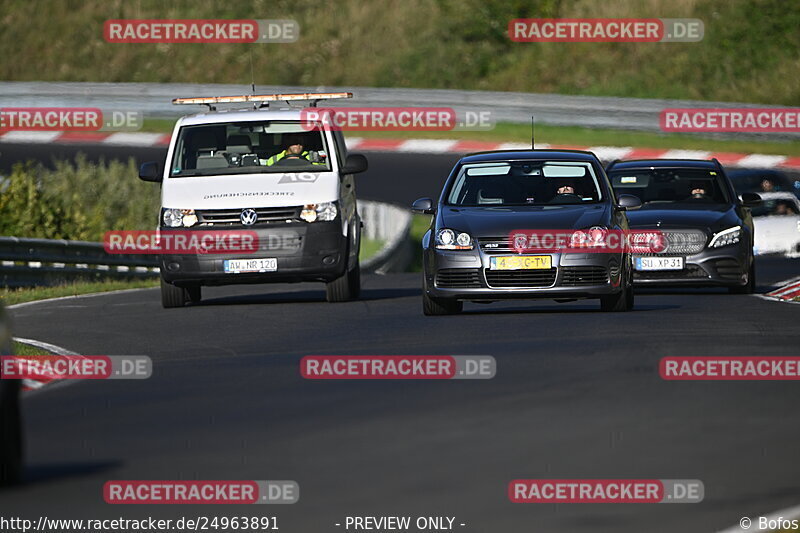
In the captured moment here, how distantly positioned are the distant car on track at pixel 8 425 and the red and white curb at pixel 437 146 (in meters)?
28.8

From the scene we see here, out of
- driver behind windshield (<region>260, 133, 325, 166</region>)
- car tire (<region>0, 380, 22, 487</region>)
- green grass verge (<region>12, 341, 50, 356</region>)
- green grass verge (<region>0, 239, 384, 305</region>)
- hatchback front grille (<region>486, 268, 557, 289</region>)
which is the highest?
driver behind windshield (<region>260, 133, 325, 166</region>)

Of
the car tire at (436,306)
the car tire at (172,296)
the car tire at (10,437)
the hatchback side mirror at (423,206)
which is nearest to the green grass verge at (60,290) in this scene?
the car tire at (172,296)

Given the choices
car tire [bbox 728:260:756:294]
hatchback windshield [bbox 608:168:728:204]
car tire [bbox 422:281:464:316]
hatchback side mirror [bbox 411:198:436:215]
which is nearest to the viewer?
car tire [bbox 422:281:464:316]

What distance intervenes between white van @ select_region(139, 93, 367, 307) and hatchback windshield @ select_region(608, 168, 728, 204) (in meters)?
3.49

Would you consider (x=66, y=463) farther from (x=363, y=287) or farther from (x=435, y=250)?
(x=363, y=287)

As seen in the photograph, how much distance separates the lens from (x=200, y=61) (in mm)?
50312

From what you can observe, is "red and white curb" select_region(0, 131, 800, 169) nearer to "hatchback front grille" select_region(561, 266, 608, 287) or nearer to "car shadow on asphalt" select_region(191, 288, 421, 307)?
"car shadow on asphalt" select_region(191, 288, 421, 307)

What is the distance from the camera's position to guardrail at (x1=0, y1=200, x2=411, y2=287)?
2414cm

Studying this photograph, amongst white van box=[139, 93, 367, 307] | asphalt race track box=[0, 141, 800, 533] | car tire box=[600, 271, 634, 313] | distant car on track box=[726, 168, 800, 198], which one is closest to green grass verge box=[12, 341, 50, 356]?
asphalt race track box=[0, 141, 800, 533]

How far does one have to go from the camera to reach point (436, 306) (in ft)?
56.4

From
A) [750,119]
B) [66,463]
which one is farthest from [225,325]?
[750,119]

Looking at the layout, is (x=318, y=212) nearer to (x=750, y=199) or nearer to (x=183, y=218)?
(x=183, y=218)

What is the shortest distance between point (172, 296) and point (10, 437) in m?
11.0

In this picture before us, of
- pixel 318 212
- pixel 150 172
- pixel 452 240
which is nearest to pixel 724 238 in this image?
Result: pixel 452 240
